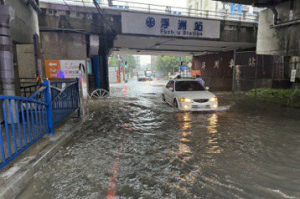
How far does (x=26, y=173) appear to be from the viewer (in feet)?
10.8

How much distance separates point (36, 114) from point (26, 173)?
1.44 meters

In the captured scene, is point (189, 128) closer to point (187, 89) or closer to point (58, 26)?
point (187, 89)

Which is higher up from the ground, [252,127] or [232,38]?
[232,38]

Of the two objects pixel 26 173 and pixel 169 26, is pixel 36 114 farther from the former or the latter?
pixel 169 26

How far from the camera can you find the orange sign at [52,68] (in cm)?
1198

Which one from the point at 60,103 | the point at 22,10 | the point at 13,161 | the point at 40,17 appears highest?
the point at 40,17

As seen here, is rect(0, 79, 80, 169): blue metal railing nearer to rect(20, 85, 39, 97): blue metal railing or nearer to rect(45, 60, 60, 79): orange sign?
rect(20, 85, 39, 97): blue metal railing

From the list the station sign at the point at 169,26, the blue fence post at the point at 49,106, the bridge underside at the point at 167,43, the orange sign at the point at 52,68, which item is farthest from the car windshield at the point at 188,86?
the orange sign at the point at 52,68

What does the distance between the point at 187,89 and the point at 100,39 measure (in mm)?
7618

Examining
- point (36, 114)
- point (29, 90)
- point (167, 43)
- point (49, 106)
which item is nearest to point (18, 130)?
point (36, 114)

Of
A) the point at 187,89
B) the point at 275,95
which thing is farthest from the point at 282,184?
the point at 275,95

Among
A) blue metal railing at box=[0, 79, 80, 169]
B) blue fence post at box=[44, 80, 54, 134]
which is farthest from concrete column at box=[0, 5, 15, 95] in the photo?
blue fence post at box=[44, 80, 54, 134]

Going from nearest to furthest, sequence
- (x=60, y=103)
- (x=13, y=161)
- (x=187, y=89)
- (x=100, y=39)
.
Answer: (x=13, y=161) → (x=60, y=103) → (x=187, y=89) → (x=100, y=39)

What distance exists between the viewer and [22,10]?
23.4 ft
